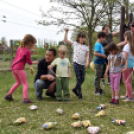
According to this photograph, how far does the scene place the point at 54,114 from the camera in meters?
2.77

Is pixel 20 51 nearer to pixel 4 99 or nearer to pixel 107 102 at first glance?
pixel 4 99

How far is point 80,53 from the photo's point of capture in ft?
11.8

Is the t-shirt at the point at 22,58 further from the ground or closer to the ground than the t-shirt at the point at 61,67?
further from the ground

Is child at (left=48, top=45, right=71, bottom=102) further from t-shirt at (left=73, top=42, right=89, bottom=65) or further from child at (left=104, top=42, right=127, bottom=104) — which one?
child at (left=104, top=42, right=127, bottom=104)

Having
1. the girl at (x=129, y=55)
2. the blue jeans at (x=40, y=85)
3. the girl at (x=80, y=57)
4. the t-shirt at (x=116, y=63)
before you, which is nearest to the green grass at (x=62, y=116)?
the blue jeans at (x=40, y=85)

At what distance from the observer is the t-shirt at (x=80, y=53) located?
361 centimetres

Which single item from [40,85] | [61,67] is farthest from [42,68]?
[61,67]

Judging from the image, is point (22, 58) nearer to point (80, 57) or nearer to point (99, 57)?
point (80, 57)

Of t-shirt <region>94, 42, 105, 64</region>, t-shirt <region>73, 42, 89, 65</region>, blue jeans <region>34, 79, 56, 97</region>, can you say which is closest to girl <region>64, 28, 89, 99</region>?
t-shirt <region>73, 42, 89, 65</region>

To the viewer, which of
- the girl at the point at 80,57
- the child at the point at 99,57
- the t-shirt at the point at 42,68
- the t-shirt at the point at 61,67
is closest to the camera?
the t-shirt at the point at 61,67

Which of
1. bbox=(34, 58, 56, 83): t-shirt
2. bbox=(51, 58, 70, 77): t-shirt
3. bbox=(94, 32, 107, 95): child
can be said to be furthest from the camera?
bbox=(94, 32, 107, 95): child

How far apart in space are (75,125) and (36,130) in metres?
0.48

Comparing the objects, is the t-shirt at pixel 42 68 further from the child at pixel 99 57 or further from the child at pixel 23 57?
the child at pixel 99 57

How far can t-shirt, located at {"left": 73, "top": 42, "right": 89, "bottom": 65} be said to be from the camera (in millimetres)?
3611
